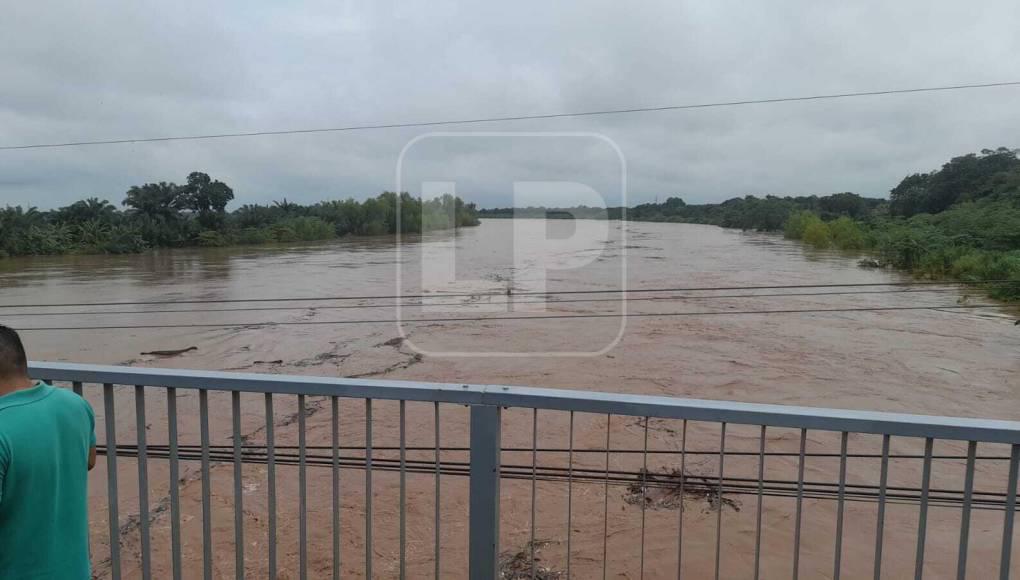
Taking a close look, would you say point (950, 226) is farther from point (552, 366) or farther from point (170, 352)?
point (170, 352)

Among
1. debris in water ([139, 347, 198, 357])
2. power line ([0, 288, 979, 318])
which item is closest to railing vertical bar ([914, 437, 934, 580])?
debris in water ([139, 347, 198, 357])

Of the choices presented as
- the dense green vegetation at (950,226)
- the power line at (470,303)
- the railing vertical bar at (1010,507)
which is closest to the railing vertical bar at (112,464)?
the railing vertical bar at (1010,507)

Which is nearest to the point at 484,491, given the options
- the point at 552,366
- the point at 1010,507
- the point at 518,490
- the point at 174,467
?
the point at 174,467

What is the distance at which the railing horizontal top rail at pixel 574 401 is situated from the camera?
1391 millimetres

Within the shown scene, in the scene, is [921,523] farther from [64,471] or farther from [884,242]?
[884,242]

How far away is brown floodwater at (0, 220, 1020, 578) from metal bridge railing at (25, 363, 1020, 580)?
5cm

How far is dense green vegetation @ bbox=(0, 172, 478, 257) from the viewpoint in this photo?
33.1 meters

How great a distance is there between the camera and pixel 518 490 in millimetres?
6660

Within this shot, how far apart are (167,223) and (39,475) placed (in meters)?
39.1

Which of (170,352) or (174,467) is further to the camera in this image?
(170,352)

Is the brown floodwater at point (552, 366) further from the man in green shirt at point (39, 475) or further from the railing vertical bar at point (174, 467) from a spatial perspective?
the man in green shirt at point (39, 475)

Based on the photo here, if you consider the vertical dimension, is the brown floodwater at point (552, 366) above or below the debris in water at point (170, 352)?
above

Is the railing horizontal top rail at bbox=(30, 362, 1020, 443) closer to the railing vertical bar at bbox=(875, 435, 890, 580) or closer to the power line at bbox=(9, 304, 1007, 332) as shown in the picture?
the railing vertical bar at bbox=(875, 435, 890, 580)

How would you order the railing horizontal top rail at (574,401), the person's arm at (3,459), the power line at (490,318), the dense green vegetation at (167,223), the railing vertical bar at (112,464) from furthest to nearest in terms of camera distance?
the dense green vegetation at (167,223) < the power line at (490,318) < the railing vertical bar at (112,464) < the railing horizontal top rail at (574,401) < the person's arm at (3,459)
